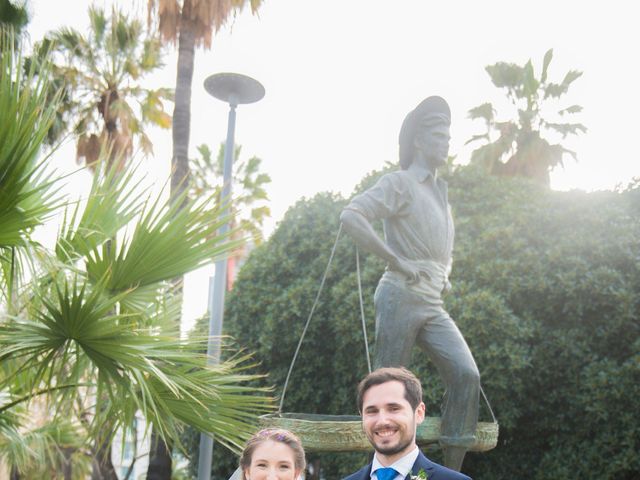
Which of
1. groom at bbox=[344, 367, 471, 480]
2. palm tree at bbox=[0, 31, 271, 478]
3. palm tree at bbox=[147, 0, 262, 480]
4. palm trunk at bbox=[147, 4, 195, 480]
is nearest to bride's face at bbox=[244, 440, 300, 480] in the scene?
groom at bbox=[344, 367, 471, 480]

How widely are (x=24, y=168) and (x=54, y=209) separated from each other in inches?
14.6

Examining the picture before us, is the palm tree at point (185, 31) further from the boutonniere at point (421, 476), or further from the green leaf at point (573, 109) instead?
the boutonniere at point (421, 476)

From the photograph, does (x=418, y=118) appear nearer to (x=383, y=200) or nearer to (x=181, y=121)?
(x=383, y=200)

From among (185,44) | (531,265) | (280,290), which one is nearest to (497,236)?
(531,265)

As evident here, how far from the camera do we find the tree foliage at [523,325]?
8492 millimetres

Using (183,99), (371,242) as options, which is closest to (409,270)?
(371,242)

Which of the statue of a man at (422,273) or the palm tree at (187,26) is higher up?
the palm tree at (187,26)

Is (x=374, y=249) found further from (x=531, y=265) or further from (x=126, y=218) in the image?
(x=531, y=265)

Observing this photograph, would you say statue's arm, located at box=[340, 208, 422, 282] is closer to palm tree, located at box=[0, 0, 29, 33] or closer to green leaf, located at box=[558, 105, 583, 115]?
palm tree, located at box=[0, 0, 29, 33]

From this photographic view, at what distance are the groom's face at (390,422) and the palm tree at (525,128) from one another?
1423 cm

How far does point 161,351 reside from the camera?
3.99 metres

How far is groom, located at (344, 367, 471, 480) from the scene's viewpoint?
201 centimetres

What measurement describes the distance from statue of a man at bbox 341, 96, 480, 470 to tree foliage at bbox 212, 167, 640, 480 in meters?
4.28

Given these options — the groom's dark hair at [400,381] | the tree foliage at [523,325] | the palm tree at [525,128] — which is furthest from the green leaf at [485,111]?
the groom's dark hair at [400,381]
